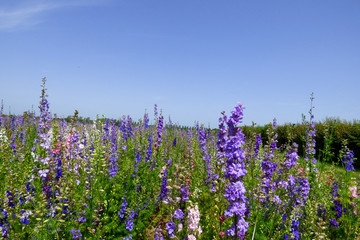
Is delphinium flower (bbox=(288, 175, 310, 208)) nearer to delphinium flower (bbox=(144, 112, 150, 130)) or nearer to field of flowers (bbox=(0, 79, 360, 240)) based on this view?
field of flowers (bbox=(0, 79, 360, 240))

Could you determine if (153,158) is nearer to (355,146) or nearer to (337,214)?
(337,214)

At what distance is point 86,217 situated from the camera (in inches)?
142

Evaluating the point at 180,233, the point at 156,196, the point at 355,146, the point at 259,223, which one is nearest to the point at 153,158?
the point at 156,196

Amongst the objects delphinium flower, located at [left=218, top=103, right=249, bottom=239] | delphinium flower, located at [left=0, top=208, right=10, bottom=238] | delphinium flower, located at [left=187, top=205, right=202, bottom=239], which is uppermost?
delphinium flower, located at [left=218, top=103, right=249, bottom=239]

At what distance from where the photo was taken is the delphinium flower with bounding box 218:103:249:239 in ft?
7.54

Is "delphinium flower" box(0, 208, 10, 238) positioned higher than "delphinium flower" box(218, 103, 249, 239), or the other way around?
"delphinium flower" box(218, 103, 249, 239)

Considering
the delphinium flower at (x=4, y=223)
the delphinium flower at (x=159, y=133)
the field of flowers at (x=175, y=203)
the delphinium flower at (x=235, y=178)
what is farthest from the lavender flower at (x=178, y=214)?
the delphinium flower at (x=159, y=133)

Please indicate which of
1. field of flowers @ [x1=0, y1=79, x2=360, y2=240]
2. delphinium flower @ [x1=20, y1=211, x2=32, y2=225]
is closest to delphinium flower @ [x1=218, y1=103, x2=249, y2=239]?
field of flowers @ [x1=0, y1=79, x2=360, y2=240]

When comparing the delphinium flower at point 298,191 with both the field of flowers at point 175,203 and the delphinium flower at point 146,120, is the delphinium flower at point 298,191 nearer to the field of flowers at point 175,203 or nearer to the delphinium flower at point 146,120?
the field of flowers at point 175,203

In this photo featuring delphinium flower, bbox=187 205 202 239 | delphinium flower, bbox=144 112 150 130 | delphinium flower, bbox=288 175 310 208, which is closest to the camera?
delphinium flower, bbox=187 205 202 239

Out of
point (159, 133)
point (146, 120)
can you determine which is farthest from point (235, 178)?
point (146, 120)

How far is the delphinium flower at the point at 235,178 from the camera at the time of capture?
2297mm

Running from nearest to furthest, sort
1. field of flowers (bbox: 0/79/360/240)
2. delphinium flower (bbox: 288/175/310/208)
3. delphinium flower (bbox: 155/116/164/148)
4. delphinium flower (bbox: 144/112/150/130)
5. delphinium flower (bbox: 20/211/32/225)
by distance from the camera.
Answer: field of flowers (bbox: 0/79/360/240), delphinium flower (bbox: 20/211/32/225), delphinium flower (bbox: 288/175/310/208), delphinium flower (bbox: 155/116/164/148), delphinium flower (bbox: 144/112/150/130)

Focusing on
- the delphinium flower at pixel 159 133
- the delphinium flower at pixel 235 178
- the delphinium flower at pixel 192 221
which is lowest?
the delphinium flower at pixel 192 221
